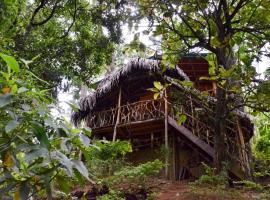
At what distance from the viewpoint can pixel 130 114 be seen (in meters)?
10.6

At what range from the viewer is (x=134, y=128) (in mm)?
10555

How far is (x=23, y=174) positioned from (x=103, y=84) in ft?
33.1

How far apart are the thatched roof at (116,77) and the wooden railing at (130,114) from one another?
0.41 metres

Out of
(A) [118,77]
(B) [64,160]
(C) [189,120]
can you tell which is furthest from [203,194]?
(A) [118,77]

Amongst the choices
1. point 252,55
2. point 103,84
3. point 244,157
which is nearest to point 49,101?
point 252,55

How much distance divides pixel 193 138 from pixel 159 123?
4.80 feet

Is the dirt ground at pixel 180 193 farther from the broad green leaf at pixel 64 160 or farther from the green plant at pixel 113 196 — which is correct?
the broad green leaf at pixel 64 160

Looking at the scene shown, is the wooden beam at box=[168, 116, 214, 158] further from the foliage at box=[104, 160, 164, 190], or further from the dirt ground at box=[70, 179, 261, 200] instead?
the foliage at box=[104, 160, 164, 190]

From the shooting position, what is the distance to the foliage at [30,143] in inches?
51.8

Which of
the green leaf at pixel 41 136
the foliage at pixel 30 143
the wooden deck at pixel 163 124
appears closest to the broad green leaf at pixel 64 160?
the foliage at pixel 30 143

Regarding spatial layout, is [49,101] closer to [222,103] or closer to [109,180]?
[222,103]

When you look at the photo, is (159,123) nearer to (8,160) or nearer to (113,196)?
(113,196)

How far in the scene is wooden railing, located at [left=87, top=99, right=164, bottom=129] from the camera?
33.1ft

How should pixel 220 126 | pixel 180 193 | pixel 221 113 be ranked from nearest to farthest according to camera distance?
pixel 221 113 → pixel 220 126 → pixel 180 193
